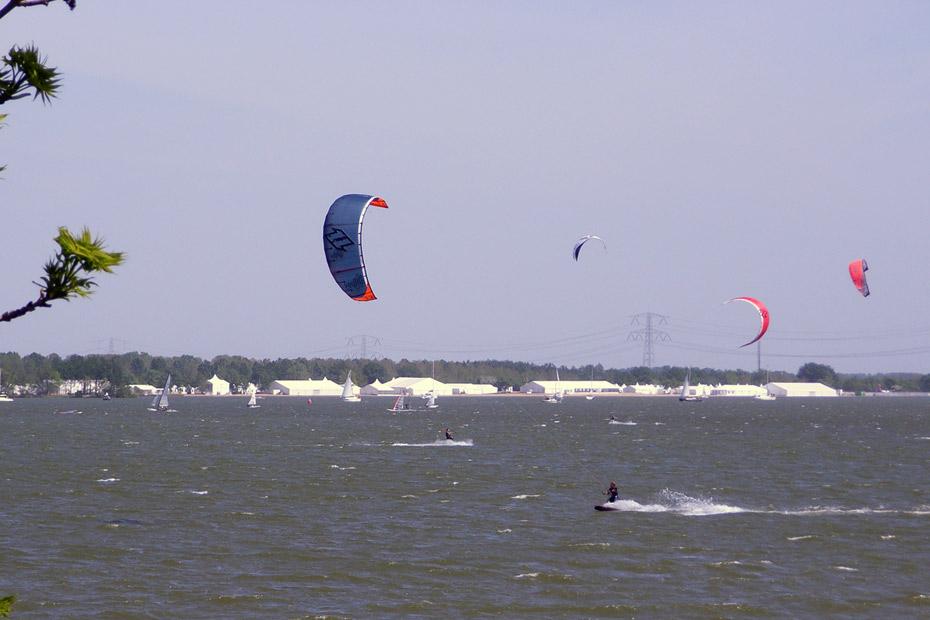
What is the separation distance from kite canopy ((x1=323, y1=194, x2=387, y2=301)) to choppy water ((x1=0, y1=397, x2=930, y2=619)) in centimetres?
759

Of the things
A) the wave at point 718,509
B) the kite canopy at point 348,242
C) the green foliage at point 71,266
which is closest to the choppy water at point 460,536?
the wave at point 718,509

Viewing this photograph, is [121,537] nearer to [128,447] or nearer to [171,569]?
[171,569]

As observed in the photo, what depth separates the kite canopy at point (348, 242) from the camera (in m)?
28.3

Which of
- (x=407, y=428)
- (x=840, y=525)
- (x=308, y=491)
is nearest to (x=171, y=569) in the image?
(x=308, y=491)

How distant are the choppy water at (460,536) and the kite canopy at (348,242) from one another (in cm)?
759

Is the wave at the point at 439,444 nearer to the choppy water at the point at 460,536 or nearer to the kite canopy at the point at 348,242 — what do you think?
the choppy water at the point at 460,536

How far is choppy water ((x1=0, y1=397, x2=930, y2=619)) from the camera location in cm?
2281

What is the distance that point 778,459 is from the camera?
59.5 m

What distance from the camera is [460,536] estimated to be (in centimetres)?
3059

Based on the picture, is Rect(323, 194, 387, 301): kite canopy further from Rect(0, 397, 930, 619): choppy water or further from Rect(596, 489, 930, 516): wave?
Rect(596, 489, 930, 516): wave

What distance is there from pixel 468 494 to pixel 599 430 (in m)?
55.2

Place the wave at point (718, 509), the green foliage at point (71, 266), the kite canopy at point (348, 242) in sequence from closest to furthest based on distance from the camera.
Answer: the green foliage at point (71, 266)
the kite canopy at point (348, 242)
the wave at point (718, 509)

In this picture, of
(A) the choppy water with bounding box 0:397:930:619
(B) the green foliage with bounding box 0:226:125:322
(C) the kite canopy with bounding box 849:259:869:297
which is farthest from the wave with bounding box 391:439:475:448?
(B) the green foliage with bounding box 0:226:125:322

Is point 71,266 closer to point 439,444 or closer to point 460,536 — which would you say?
point 460,536
